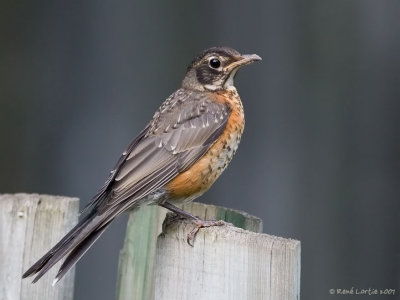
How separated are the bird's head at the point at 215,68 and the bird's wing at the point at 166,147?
126mm

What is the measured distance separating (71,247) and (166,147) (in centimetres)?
129

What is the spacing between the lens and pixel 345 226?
731 cm

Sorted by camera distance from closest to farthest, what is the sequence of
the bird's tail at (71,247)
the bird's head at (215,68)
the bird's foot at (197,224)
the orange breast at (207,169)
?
the bird's foot at (197,224)
the bird's tail at (71,247)
the orange breast at (207,169)
the bird's head at (215,68)

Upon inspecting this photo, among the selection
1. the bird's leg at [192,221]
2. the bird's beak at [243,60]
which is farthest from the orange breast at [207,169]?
the bird's beak at [243,60]

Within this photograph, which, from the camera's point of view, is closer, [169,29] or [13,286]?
[13,286]

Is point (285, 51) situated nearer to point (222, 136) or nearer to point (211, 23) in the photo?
point (211, 23)

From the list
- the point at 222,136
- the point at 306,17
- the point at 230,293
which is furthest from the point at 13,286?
the point at 306,17

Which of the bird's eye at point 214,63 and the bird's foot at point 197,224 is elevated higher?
the bird's eye at point 214,63

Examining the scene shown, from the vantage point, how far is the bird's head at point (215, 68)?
5.89 meters

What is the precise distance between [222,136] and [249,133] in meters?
2.33

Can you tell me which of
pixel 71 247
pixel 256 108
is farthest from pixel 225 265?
pixel 256 108

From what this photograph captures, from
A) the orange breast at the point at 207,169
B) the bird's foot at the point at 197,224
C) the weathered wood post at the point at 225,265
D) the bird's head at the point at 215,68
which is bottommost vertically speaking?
the weathered wood post at the point at 225,265

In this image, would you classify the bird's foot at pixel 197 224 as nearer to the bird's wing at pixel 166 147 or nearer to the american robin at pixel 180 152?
the american robin at pixel 180 152

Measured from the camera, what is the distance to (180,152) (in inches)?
212
